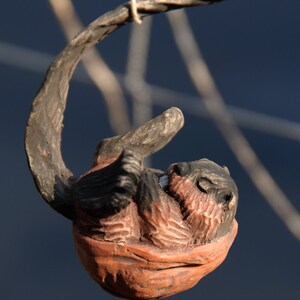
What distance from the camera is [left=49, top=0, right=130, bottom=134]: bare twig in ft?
8.32

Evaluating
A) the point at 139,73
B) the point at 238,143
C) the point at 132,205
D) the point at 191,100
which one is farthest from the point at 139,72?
the point at 132,205

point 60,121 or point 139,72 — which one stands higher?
point 139,72

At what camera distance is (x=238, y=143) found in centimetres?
255

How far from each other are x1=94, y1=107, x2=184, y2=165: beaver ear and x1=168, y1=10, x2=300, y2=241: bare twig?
1.10 metres

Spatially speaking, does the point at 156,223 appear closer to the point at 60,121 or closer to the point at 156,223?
the point at 156,223

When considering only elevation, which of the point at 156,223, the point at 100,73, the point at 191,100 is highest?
the point at 100,73

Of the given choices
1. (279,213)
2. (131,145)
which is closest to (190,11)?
(279,213)

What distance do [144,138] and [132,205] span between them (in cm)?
12

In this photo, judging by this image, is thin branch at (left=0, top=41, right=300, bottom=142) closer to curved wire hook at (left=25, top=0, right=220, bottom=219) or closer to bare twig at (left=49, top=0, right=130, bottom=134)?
bare twig at (left=49, top=0, right=130, bottom=134)

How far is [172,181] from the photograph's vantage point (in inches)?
53.1

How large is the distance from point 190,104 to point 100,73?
0.20 m

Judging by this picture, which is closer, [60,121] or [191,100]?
[60,121]

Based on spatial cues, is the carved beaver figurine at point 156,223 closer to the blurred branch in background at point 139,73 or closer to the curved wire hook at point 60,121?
the curved wire hook at point 60,121

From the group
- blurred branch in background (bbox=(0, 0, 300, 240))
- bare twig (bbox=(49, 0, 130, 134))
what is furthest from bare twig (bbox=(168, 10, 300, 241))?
bare twig (bbox=(49, 0, 130, 134))
